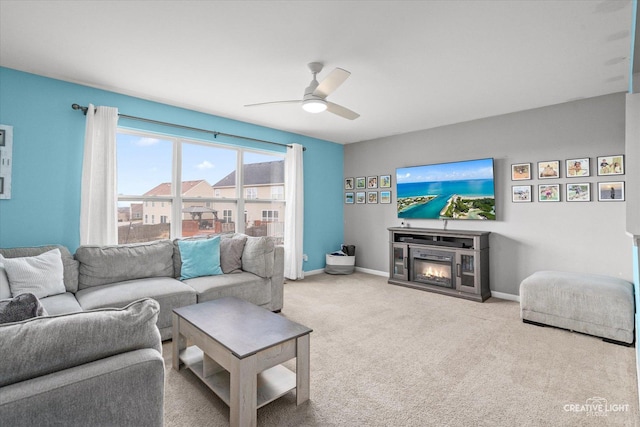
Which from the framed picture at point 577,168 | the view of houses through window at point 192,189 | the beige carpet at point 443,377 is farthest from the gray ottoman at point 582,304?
the view of houses through window at point 192,189

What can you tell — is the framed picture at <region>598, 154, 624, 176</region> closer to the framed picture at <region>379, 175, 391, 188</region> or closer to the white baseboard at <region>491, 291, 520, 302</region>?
the white baseboard at <region>491, 291, 520, 302</region>

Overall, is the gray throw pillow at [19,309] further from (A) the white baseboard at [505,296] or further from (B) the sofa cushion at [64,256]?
(A) the white baseboard at [505,296]

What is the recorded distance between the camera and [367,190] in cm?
580

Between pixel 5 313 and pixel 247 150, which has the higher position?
pixel 247 150

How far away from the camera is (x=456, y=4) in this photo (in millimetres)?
1979

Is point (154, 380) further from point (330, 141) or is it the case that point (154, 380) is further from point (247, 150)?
point (330, 141)

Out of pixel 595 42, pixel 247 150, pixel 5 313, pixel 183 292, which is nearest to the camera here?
pixel 5 313

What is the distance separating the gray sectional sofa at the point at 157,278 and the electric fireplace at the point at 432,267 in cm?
219

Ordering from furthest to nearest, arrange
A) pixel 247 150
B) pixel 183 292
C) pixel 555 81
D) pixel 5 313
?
1. pixel 247 150
2. pixel 555 81
3. pixel 183 292
4. pixel 5 313

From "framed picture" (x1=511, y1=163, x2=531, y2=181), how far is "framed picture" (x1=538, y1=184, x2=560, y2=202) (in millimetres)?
204

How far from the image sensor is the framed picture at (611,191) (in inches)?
134

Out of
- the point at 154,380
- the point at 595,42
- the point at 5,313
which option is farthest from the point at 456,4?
the point at 5,313

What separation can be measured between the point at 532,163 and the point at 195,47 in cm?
404

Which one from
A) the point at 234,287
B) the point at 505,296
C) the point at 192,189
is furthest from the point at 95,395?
the point at 505,296
